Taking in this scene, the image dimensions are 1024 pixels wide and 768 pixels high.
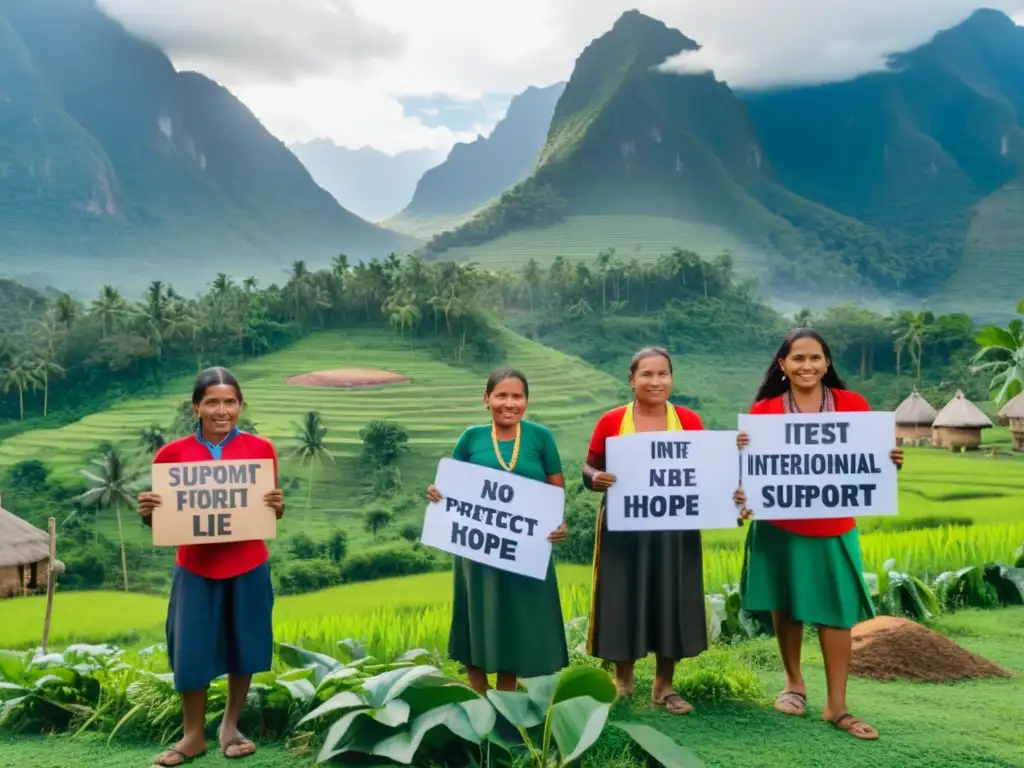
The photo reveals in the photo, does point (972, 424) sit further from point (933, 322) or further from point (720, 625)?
point (720, 625)

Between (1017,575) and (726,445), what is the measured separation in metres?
3.73

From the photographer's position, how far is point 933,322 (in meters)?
15.7

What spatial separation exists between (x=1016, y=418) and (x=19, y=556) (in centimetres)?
1181

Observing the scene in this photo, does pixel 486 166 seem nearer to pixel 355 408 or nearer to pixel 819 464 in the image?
pixel 355 408

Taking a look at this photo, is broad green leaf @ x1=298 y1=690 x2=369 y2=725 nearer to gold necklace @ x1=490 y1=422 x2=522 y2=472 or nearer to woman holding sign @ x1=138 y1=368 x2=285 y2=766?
woman holding sign @ x1=138 y1=368 x2=285 y2=766

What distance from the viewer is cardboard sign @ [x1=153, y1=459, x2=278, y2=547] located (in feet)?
9.27

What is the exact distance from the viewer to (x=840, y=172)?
20844 mm

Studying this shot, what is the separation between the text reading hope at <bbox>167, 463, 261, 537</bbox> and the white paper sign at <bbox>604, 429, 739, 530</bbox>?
1.22m

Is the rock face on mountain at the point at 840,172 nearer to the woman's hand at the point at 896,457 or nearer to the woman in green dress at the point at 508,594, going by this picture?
the woman in green dress at the point at 508,594

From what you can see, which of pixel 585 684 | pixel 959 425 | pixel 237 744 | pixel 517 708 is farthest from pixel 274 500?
pixel 959 425

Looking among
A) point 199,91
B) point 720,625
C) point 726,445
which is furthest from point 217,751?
point 199,91

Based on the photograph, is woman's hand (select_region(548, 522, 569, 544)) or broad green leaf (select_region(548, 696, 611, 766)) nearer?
broad green leaf (select_region(548, 696, 611, 766))

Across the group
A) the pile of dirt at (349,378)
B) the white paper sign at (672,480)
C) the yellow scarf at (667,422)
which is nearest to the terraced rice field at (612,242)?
the pile of dirt at (349,378)

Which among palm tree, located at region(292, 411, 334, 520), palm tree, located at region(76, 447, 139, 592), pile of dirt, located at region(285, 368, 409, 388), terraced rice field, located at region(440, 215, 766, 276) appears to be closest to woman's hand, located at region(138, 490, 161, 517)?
palm tree, located at region(76, 447, 139, 592)
